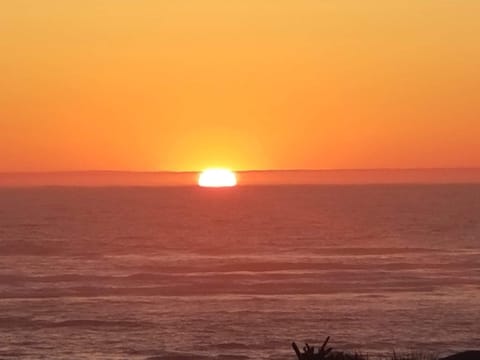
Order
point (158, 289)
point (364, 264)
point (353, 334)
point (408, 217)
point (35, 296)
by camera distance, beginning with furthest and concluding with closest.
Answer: point (408, 217), point (364, 264), point (158, 289), point (35, 296), point (353, 334)

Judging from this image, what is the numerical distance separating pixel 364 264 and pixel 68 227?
56459 millimetres

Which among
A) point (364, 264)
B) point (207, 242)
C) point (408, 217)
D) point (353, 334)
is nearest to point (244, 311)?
point (353, 334)

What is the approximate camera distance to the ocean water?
45438mm

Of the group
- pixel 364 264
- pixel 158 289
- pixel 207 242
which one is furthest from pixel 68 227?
pixel 158 289

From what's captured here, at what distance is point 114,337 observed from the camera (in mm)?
47219

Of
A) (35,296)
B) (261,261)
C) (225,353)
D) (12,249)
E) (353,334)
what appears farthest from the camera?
(12,249)

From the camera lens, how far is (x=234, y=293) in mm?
61000

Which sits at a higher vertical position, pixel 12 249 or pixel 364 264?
pixel 12 249

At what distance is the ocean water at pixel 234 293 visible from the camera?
45438 mm

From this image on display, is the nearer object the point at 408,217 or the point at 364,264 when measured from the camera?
the point at 364,264

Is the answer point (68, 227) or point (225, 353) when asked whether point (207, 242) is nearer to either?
point (68, 227)

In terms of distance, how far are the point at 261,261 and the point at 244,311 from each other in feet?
96.7

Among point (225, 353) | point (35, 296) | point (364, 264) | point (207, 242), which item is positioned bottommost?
point (225, 353)

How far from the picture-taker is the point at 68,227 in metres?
127
